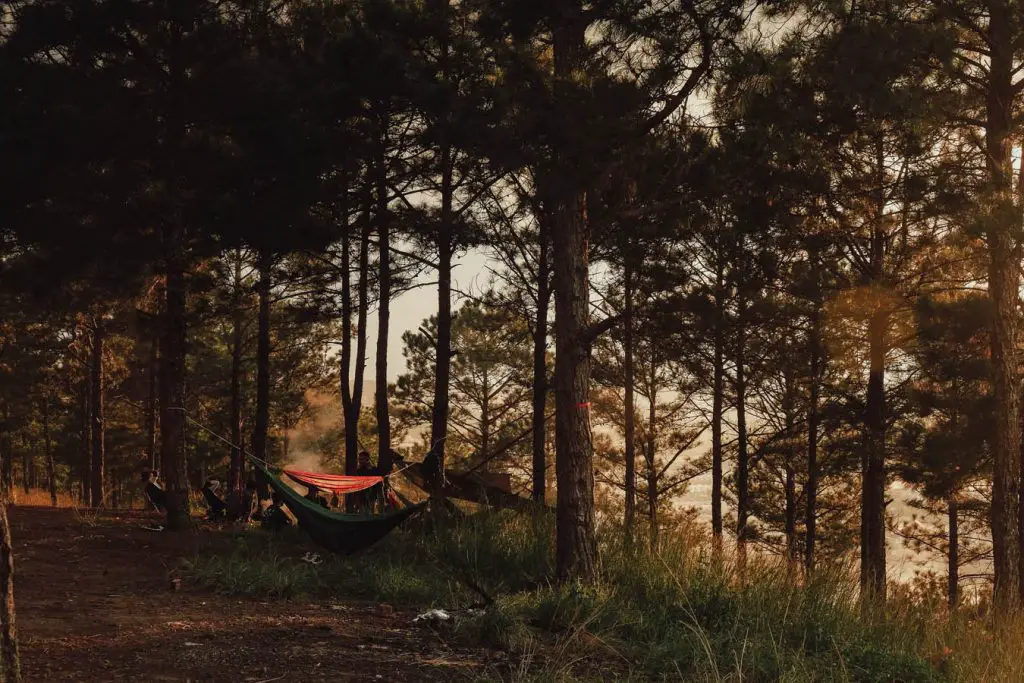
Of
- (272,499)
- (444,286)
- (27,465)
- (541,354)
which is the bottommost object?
(27,465)

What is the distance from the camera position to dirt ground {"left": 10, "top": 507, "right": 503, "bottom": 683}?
4.18 meters

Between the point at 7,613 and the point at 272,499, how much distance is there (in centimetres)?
882

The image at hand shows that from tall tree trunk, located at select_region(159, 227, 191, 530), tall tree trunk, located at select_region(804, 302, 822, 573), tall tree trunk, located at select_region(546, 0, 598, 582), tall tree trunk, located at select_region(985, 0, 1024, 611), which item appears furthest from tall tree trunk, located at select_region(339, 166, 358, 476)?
tall tree trunk, located at select_region(985, 0, 1024, 611)

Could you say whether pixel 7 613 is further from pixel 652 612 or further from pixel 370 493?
pixel 370 493

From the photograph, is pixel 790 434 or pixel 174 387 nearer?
pixel 174 387

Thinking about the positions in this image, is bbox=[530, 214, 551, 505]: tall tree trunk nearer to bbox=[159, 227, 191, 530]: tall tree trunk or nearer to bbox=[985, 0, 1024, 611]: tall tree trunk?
bbox=[159, 227, 191, 530]: tall tree trunk

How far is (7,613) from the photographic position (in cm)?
281

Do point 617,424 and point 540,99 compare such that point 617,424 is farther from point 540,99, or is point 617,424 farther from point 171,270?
point 540,99

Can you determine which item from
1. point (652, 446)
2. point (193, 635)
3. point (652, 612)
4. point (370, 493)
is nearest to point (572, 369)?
point (652, 612)

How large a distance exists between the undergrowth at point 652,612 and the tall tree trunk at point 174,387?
1.84 metres

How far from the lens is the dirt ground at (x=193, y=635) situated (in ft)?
13.7

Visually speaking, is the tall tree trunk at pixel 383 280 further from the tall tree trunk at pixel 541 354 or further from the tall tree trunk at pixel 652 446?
the tall tree trunk at pixel 652 446

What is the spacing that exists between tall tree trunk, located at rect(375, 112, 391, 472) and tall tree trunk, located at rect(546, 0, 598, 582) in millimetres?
3914

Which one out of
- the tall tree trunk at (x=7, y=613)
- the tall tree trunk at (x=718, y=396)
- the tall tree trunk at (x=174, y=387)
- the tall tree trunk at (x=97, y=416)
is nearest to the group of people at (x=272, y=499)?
the tall tree trunk at (x=174, y=387)
